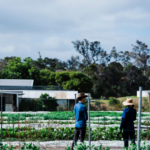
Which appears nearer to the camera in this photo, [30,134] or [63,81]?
[30,134]

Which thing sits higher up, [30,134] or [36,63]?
[36,63]

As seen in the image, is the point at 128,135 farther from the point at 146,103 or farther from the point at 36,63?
the point at 36,63

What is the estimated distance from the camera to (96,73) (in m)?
50.6

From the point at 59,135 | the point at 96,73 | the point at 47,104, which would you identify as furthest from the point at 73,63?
the point at 59,135

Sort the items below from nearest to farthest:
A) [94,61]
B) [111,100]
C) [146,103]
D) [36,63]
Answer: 1. [146,103]
2. [111,100]
3. [94,61]
4. [36,63]

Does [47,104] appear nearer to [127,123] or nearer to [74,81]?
[74,81]

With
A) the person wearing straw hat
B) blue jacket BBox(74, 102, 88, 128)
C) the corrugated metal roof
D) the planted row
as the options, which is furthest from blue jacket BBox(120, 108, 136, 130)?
the corrugated metal roof

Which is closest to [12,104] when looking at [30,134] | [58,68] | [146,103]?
[146,103]

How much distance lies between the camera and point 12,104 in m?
28.4

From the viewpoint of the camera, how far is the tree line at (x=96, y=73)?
44625 mm

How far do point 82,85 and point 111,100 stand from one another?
1525 cm

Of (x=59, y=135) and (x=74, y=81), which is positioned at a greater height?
(x=74, y=81)

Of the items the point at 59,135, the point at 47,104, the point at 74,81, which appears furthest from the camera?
the point at 74,81

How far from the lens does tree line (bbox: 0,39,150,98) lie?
44625 millimetres
